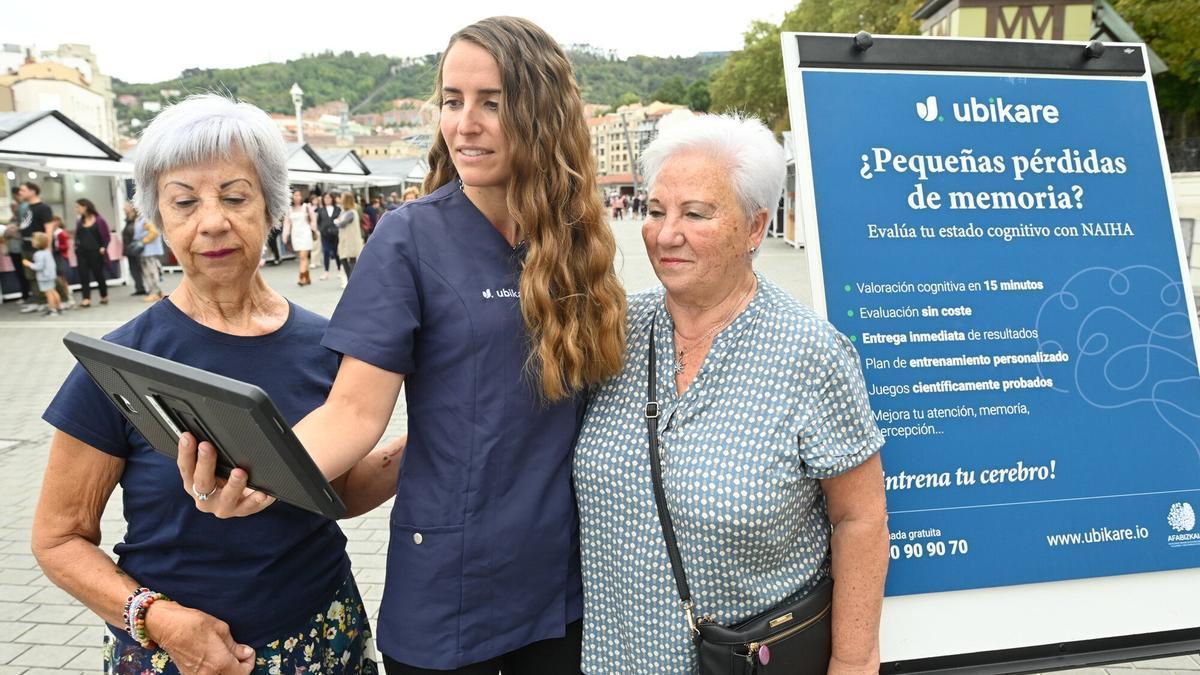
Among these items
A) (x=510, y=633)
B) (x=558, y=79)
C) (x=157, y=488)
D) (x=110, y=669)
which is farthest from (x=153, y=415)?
(x=558, y=79)

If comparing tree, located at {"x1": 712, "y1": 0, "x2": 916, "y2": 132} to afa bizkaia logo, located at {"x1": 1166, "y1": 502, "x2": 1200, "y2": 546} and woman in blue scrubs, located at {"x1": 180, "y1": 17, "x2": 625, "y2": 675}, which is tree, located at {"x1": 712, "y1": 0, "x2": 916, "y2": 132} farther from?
woman in blue scrubs, located at {"x1": 180, "y1": 17, "x2": 625, "y2": 675}

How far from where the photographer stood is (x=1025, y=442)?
2070 mm

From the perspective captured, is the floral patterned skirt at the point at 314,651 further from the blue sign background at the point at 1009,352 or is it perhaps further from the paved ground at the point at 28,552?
the blue sign background at the point at 1009,352

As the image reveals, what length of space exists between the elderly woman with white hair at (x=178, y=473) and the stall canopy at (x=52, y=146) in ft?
42.8

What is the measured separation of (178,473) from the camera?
1.66 meters

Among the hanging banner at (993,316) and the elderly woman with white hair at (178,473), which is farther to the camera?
the hanging banner at (993,316)

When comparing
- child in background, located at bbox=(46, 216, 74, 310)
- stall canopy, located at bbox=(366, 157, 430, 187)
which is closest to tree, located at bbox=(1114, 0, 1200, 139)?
child in background, located at bbox=(46, 216, 74, 310)

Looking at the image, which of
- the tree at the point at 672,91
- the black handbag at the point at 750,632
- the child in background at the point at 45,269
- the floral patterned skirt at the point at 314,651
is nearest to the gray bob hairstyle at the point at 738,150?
the black handbag at the point at 750,632

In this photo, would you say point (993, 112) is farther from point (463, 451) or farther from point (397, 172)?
point (397, 172)

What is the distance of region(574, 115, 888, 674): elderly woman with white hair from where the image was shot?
167 cm

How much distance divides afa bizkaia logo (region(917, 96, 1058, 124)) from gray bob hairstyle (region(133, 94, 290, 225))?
1540mm

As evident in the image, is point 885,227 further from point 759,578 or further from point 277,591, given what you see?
point 277,591

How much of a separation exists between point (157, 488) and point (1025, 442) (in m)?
1.95

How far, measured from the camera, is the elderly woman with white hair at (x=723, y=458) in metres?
1.67
